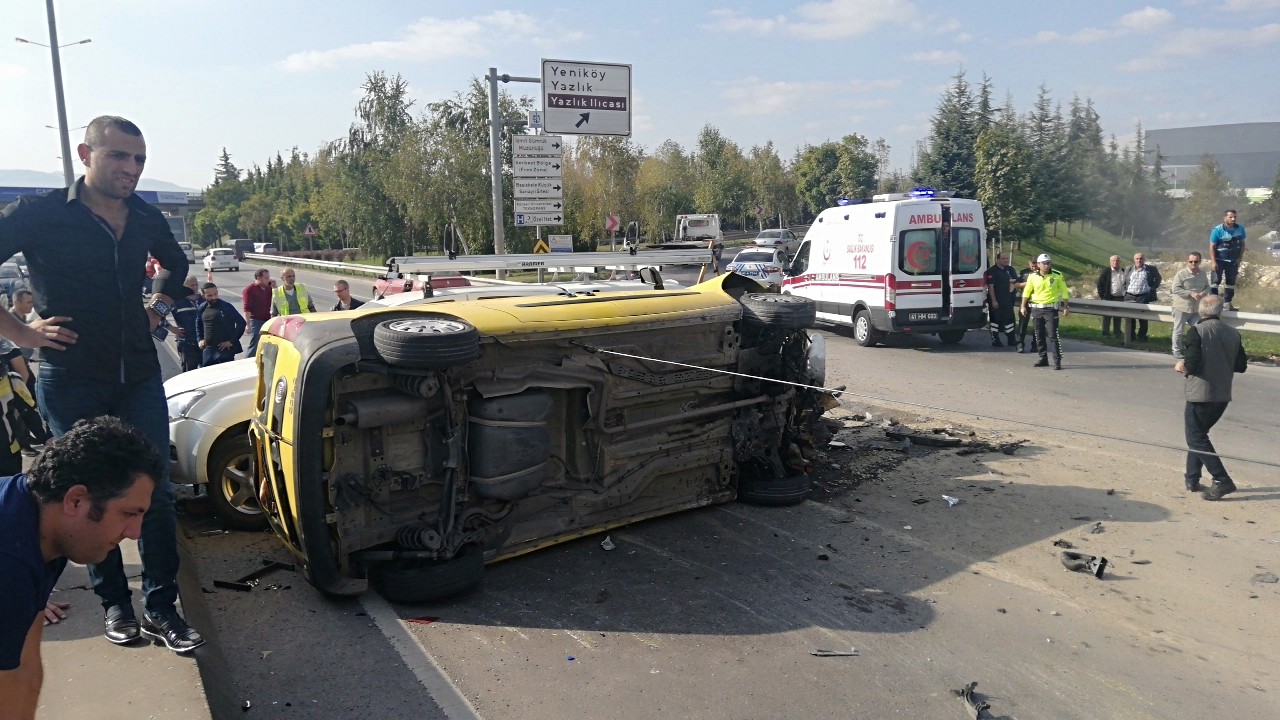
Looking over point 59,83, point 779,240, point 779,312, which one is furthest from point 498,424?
point 779,240

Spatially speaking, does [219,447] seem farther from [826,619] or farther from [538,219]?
[538,219]

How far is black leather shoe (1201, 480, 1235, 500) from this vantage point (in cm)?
654

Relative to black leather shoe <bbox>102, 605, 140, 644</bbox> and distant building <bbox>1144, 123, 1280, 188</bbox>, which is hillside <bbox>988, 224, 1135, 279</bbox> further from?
distant building <bbox>1144, 123, 1280, 188</bbox>

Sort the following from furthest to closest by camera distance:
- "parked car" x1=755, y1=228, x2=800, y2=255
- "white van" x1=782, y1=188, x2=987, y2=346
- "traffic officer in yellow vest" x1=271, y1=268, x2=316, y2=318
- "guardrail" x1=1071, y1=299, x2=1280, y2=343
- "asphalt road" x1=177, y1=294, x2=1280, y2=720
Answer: "parked car" x1=755, y1=228, x2=800, y2=255 < "white van" x1=782, y1=188, x2=987, y2=346 < "guardrail" x1=1071, y1=299, x2=1280, y2=343 < "traffic officer in yellow vest" x1=271, y1=268, x2=316, y2=318 < "asphalt road" x1=177, y1=294, x2=1280, y2=720

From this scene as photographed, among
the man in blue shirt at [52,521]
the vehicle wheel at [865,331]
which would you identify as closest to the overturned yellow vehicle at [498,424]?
the man in blue shirt at [52,521]

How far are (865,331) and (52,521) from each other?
1452cm

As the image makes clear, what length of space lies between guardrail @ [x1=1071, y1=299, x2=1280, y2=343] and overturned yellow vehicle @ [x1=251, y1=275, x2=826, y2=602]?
10.7 metres

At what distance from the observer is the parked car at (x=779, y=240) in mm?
43031

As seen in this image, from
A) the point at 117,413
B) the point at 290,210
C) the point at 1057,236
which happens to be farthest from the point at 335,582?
the point at 290,210

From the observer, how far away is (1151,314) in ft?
48.5

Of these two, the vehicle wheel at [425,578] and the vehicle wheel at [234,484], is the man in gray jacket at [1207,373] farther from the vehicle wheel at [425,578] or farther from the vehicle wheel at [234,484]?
the vehicle wheel at [234,484]

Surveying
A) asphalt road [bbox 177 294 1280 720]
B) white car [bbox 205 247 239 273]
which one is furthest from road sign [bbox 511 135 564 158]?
white car [bbox 205 247 239 273]

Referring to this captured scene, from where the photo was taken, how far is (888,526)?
609 cm

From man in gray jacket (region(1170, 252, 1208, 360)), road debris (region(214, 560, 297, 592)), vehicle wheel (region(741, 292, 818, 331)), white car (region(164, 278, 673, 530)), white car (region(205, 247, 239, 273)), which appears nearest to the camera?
road debris (region(214, 560, 297, 592))
